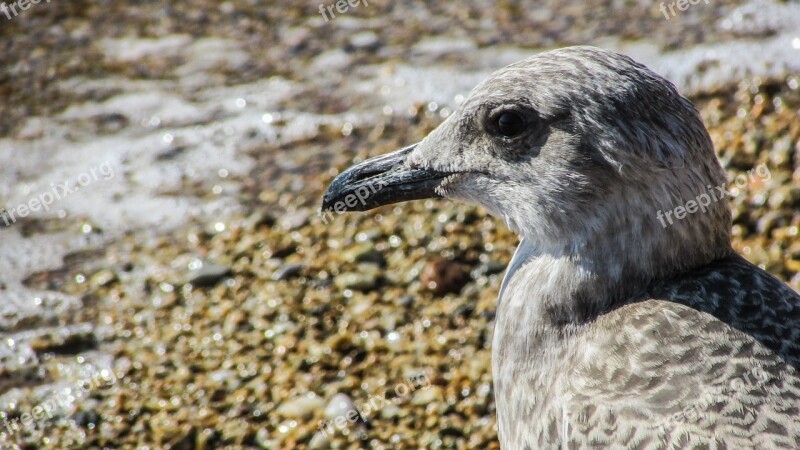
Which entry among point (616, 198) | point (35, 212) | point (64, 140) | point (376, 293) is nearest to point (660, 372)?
point (616, 198)

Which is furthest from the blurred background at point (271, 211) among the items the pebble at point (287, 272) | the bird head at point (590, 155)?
the bird head at point (590, 155)

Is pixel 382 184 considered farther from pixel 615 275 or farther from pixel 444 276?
pixel 444 276

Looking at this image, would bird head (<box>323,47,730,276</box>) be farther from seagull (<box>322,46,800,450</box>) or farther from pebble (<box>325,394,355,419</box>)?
pebble (<box>325,394,355,419</box>)

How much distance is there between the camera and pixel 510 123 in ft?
11.1

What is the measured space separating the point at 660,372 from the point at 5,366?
11.3 feet

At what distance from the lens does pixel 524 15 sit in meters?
8.03

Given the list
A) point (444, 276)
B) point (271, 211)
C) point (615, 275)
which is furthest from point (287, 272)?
point (615, 275)

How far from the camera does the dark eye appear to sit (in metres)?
3.36

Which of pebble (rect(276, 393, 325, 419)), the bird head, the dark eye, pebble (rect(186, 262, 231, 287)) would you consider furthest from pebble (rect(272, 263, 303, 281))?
the dark eye

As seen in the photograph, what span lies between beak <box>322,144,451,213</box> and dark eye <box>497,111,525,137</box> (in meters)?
0.33

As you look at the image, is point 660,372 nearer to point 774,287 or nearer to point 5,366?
point 774,287

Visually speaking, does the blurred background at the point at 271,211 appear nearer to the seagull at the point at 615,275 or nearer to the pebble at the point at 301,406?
the pebble at the point at 301,406

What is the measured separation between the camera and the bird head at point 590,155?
124 inches

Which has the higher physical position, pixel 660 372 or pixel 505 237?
pixel 660 372
